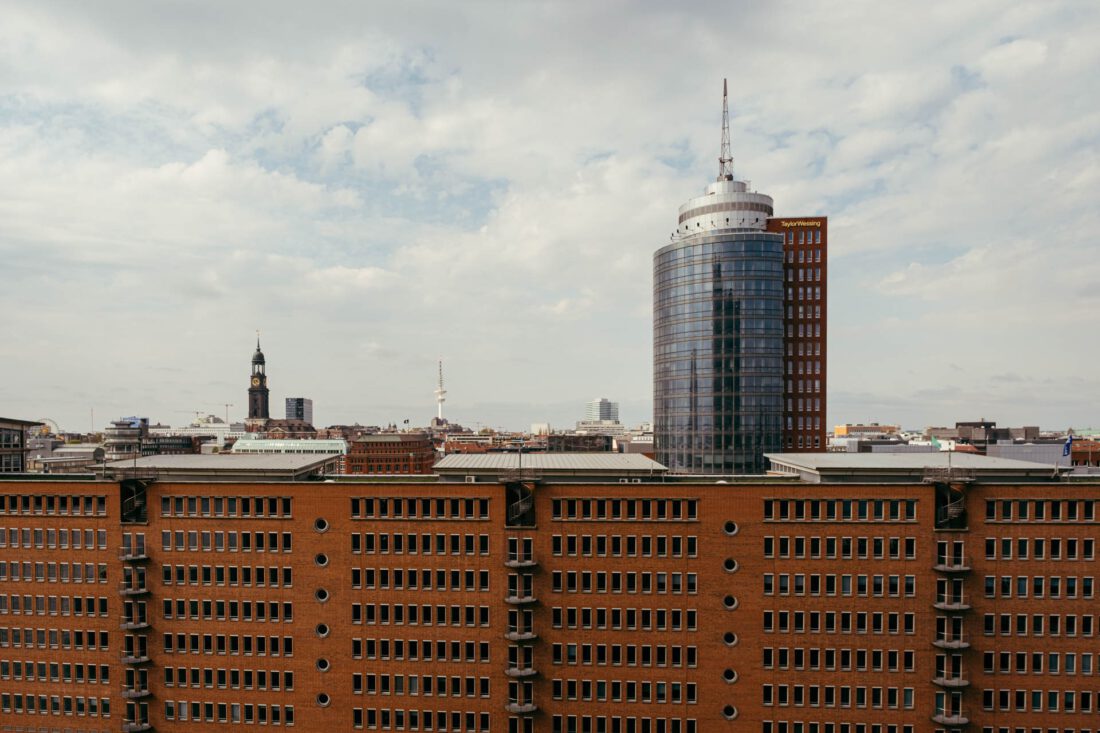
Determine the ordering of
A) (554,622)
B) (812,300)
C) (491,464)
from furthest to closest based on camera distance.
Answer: (812,300) → (491,464) → (554,622)

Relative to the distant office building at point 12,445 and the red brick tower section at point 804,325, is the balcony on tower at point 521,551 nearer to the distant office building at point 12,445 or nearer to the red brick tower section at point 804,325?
the distant office building at point 12,445

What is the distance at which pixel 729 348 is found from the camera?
4906 inches

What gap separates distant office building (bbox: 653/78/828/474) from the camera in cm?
12356

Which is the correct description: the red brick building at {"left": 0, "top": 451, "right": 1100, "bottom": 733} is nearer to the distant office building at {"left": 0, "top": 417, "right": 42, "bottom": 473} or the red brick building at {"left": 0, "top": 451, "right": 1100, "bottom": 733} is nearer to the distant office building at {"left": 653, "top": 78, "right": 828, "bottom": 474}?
the distant office building at {"left": 0, "top": 417, "right": 42, "bottom": 473}

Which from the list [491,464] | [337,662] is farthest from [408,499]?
[337,662]

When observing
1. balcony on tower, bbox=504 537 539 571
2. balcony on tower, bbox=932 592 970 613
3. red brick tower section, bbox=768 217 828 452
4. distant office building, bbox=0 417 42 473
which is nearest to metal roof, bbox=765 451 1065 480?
balcony on tower, bbox=932 592 970 613

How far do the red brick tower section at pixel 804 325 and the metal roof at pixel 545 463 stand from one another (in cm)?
7304

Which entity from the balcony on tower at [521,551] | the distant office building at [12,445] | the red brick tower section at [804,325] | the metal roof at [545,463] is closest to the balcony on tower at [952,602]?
the metal roof at [545,463]

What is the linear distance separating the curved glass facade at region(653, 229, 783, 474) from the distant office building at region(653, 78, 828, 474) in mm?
214

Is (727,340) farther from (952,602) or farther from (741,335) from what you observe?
(952,602)

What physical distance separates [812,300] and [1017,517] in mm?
79787

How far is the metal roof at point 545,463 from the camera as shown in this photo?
61.9 metres

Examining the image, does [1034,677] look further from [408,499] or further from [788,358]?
[788,358]

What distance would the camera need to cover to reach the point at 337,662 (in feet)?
195
